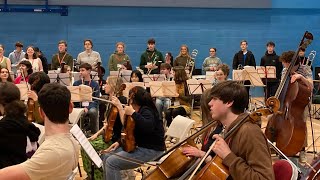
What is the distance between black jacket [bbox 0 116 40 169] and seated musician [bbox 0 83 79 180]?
90cm

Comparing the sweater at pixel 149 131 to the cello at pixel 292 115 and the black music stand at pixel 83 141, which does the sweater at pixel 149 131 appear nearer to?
the black music stand at pixel 83 141

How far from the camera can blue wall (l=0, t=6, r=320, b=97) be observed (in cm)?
1415

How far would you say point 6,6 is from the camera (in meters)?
13.8

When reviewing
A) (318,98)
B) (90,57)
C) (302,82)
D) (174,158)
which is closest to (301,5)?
(318,98)

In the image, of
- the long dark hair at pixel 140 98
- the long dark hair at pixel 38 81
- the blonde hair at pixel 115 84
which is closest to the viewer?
the long dark hair at pixel 140 98

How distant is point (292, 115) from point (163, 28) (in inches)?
354

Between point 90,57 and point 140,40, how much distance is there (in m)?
3.19

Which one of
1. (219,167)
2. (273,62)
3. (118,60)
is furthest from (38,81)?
(273,62)

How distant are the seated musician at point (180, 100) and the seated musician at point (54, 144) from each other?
6.37 m

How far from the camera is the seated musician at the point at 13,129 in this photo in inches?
147

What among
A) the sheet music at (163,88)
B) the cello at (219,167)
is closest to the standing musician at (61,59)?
the sheet music at (163,88)

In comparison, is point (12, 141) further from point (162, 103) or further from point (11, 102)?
point (162, 103)

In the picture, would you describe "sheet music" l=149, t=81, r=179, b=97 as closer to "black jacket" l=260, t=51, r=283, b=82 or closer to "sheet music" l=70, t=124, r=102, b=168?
"black jacket" l=260, t=51, r=283, b=82

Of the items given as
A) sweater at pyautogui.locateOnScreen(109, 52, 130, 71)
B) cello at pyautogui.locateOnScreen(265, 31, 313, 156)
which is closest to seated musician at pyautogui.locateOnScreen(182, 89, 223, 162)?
cello at pyautogui.locateOnScreen(265, 31, 313, 156)
